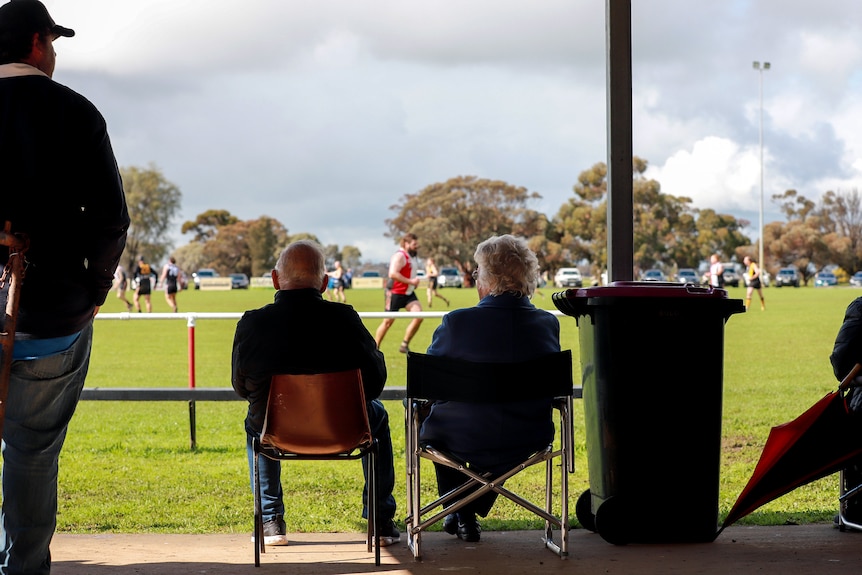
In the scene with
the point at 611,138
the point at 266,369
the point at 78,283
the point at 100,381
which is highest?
the point at 611,138

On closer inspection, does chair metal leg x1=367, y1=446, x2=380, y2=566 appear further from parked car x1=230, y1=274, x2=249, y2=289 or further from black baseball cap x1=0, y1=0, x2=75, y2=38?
parked car x1=230, y1=274, x2=249, y2=289

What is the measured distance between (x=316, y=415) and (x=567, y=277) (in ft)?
228

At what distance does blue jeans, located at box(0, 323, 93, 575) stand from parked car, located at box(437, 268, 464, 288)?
215 ft

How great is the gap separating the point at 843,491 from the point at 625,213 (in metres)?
1.48

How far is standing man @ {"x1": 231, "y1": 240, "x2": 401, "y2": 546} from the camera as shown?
4023mm

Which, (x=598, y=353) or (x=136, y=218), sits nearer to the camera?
(x=598, y=353)

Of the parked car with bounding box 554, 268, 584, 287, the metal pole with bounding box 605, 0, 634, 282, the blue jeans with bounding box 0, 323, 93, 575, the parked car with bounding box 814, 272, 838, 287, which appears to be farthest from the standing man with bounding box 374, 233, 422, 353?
the parked car with bounding box 814, 272, 838, 287

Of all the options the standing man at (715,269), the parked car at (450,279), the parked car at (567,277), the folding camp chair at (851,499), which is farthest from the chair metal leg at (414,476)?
the parked car at (567,277)

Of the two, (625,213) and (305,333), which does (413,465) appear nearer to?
(305,333)

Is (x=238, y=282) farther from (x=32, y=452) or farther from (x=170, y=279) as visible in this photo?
(x=32, y=452)

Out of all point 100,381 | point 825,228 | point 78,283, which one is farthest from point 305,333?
point 825,228

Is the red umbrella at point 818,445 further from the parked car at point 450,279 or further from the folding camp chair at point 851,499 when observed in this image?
the parked car at point 450,279

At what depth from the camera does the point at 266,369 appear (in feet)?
13.2

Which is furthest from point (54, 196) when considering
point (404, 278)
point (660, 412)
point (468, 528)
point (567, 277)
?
point (567, 277)
